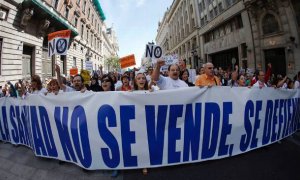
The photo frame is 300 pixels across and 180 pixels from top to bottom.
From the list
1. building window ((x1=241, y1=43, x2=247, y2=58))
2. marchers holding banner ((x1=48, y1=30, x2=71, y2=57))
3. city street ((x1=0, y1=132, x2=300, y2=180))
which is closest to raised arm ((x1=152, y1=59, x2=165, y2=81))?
city street ((x1=0, y1=132, x2=300, y2=180))

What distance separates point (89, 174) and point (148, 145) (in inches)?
42.2

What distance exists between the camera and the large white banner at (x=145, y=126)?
10.7ft

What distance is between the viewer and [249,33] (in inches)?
806

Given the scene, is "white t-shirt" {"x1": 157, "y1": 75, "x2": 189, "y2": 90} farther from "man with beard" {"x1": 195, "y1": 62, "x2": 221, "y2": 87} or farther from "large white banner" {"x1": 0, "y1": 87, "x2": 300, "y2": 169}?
"large white banner" {"x1": 0, "y1": 87, "x2": 300, "y2": 169}

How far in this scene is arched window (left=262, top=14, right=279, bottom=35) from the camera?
59.2ft

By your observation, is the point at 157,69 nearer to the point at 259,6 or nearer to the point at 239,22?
the point at 259,6

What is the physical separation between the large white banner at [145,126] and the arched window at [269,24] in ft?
57.9

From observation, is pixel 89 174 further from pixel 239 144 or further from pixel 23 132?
pixel 239 144

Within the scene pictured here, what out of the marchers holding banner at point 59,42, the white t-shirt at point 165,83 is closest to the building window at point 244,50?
the white t-shirt at point 165,83

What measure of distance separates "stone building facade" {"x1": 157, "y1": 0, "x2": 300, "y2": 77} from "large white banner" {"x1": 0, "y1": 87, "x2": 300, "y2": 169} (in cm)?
1129

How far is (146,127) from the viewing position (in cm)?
331

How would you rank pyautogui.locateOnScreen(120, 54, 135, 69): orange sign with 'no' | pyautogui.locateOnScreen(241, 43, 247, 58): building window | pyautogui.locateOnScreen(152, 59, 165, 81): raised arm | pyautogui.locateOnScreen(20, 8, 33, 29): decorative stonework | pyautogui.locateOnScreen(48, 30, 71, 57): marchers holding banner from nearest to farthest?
pyautogui.locateOnScreen(152, 59, 165, 81): raised arm → pyautogui.locateOnScreen(48, 30, 71, 57): marchers holding banner → pyautogui.locateOnScreen(120, 54, 135, 69): orange sign with 'no' → pyautogui.locateOnScreen(20, 8, 33, 29): decorative stonework → pyautogui.locateOnScreen(241, 43, 247, 58): building window

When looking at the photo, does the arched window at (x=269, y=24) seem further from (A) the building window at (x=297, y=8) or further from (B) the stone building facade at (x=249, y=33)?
(A) the building window at (x=297, y=8)

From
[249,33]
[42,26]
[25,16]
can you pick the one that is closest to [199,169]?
[25,16]
